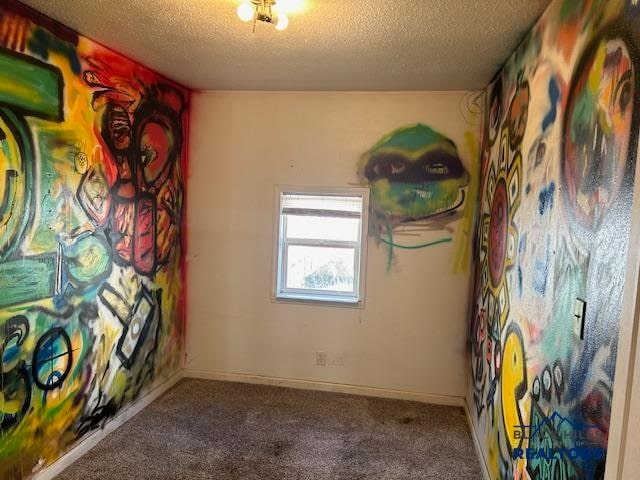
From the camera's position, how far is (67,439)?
2.44m

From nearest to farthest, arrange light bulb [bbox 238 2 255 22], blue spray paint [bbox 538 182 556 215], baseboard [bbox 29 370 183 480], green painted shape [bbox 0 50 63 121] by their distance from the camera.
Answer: blue spray paint [bbox 538 182 556 215] → light bulb [bbox 238 2 255 22] → green painted shape [bbox 0 50 63 121] → baseboard [bbox 29 370 183 480]

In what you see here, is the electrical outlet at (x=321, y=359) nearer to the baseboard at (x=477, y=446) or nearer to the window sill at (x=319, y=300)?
the window sill at (x=319, y=300)

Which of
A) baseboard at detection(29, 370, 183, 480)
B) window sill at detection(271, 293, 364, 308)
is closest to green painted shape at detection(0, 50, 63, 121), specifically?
baseboard at detection(29, 370, 183, 480)

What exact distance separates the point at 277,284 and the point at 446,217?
1.44 meters

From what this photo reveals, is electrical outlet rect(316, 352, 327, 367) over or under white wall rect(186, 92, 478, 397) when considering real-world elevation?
under

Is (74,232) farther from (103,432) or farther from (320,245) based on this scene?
(320,245)

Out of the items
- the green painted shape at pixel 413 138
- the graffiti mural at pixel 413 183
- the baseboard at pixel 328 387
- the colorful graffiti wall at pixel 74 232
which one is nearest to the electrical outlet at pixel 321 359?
the baseboard at pixel 328 387

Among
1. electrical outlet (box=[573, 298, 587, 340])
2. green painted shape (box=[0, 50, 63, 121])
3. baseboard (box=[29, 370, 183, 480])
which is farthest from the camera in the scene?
baseboard (box=[29, 370, 183, 480])

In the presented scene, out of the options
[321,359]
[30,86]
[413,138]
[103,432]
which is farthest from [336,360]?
[30,86]

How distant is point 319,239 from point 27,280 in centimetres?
202

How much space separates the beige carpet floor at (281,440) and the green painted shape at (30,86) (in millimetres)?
1930

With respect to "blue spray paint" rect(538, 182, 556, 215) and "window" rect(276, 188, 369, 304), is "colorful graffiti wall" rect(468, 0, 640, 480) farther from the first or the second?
"window" rect(276, 188, 369, 304)

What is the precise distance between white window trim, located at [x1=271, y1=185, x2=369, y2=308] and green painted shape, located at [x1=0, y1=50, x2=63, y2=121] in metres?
1.67

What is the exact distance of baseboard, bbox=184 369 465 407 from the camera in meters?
3.39
